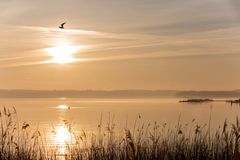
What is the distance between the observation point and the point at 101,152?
13836mm

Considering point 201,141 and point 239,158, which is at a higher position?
point 201,141

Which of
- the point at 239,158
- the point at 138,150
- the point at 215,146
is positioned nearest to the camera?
the point at 239,158

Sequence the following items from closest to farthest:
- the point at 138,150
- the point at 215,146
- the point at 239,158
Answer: the point at 239,158 < the point at 138,150 < the point at 215,146

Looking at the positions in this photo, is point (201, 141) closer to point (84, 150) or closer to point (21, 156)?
point (84, 150)

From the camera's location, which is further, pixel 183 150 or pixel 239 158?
pixel 183 150

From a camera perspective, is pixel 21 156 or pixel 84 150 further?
pixel 84 150

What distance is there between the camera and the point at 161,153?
13320 mm

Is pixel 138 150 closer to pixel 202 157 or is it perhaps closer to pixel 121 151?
pixel 121 151

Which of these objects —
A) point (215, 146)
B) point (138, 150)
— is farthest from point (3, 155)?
point (215, 146)

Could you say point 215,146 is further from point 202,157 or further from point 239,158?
point 239,158

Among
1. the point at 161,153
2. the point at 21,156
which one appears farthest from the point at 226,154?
the point at 21,156

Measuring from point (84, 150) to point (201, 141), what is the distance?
3507mm

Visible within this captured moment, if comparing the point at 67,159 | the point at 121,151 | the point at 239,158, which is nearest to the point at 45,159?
the point at 67,159

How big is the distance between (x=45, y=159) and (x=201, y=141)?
4530 millimetres
